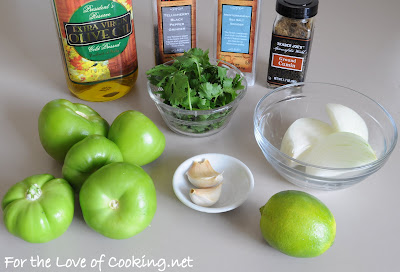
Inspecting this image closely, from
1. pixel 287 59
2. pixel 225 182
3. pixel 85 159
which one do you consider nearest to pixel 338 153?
pixel 225 182

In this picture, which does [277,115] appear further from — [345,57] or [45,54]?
[45,54]

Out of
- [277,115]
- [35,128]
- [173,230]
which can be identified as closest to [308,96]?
[277,115]

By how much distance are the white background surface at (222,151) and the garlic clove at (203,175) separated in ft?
0.16

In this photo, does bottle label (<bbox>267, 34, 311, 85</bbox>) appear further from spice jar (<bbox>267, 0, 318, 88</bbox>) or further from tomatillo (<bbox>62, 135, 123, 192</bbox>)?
tomatillo (<bbox>62, 135, 123, 192</bbox>)

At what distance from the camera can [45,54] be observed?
3.87 ft

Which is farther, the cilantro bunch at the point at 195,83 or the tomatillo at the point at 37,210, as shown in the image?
the cilantro bunch at the point at 195,83

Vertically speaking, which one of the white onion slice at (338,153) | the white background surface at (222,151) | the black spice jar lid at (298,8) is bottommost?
the white background surface at (222,151)

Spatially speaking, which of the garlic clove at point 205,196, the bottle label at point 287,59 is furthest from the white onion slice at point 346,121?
the garlic clove at point 205,196

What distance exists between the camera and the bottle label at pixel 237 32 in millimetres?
953

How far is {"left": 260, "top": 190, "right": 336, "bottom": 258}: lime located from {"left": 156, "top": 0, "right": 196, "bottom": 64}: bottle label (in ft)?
1.59

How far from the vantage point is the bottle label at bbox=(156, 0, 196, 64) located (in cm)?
95

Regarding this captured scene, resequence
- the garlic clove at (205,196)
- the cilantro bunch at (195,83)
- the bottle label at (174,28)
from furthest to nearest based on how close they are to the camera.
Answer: the bottle label at (174,28) < the cilantro bunch at (195,83) < the garlic clove at (205,196)

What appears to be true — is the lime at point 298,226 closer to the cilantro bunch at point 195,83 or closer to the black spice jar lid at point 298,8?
the cilantro bunch at point 195,83

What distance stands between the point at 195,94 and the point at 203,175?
17 centimetres
